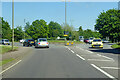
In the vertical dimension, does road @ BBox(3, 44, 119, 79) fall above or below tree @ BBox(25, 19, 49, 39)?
below

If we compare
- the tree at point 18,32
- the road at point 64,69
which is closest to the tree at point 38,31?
the tree at point 18,32

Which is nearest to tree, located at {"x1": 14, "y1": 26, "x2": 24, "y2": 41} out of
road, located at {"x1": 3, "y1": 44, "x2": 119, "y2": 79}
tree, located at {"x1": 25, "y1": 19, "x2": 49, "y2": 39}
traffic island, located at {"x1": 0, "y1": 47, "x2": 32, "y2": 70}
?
tree, located at {"x1": 25, "y1": 19, "x2": 49, "y2": 39}

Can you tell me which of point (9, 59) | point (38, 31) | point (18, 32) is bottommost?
point (9, 59)

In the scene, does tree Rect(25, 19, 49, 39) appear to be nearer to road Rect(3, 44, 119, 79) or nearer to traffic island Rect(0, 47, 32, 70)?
traffic island Rect(0, 47, 32, 70)

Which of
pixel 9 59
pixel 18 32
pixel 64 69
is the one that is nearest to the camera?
pixel 64 69

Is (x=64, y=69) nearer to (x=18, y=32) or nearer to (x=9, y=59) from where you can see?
(x=9, y=59)

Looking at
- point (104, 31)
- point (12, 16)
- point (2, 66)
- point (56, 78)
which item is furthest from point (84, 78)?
point (104, 31)

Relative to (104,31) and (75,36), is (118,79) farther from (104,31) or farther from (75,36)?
(75,36)

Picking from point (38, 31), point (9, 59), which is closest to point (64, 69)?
point (9, 59)

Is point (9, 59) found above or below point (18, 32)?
below

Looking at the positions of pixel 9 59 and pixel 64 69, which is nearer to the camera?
pixel 64 69

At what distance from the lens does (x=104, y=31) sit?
40375 millimetres

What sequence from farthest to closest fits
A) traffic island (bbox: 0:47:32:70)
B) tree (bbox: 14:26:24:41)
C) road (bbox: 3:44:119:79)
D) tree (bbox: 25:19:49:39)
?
1. tree (bbox: 25:19:49:39)
2. tree (bbox: 14:26:24:41)
3. traffic island (bbox: 0:47:32:70)
4. road (bbox: 3:44:119:79)

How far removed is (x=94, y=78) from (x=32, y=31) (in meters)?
86.4
